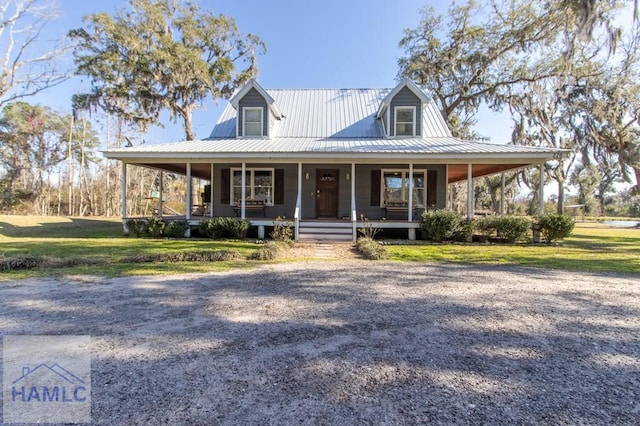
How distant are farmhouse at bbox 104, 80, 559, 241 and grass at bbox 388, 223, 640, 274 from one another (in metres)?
2.27

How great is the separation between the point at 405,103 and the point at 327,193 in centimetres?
536

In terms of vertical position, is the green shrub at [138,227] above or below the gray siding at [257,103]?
below

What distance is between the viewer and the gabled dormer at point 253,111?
48.0ft

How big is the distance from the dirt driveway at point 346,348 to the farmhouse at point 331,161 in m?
Answer: 6.68

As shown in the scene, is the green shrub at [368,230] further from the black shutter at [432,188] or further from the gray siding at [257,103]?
the gray siding at [257,103]

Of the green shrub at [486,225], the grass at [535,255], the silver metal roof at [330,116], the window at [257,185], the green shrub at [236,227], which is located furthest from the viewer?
the silver metal roof at [330,116]

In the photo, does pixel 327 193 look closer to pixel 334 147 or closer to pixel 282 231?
pixel 334 147

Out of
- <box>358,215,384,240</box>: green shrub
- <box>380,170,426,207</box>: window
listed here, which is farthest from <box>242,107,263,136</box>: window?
<box>358,215,384,240</box>: green shrub

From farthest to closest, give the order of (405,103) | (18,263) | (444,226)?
(405,103)
(444,226)
(18,263)

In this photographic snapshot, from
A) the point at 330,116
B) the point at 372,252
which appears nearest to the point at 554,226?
the point at 372,252

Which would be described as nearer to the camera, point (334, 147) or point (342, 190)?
point (334, 147)

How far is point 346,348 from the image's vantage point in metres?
3.07

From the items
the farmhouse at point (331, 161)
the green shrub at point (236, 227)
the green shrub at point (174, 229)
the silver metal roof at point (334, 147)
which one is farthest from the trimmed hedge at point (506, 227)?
the green shrub at point (174, 229)

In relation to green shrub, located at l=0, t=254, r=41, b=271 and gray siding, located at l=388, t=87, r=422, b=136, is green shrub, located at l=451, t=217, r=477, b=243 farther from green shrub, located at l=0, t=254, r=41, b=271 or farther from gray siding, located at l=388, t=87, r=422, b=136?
green shrub, located at l=0, t=254, r=41, b=271
